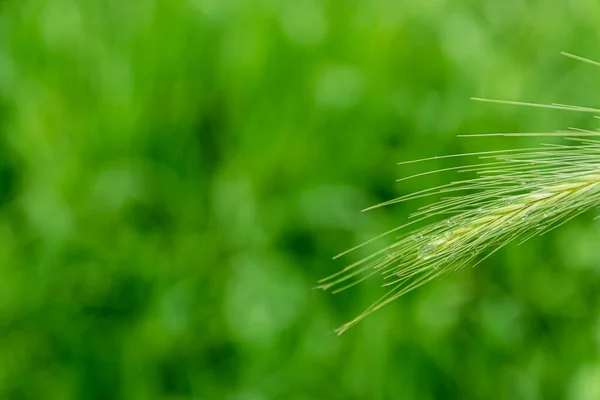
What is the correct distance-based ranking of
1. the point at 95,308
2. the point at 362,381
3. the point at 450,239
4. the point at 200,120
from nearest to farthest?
the point at 450,239, the point at 362,381, the point at 95,308, the point at 200,120

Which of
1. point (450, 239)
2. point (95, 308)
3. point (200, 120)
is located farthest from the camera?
point (200, 120)

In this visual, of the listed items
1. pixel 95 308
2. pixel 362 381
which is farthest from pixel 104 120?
pixel 362 381

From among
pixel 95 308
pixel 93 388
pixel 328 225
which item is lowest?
pixel 93 388

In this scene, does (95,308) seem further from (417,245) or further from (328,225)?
(417,245)

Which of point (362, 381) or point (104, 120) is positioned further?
point (104, 120)

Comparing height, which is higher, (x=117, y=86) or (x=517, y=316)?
(x=117, y=86)

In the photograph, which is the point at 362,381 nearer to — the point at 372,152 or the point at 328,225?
the point at 328,225
